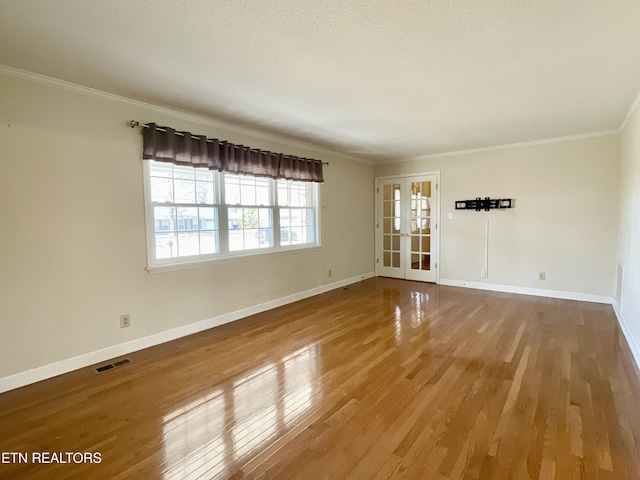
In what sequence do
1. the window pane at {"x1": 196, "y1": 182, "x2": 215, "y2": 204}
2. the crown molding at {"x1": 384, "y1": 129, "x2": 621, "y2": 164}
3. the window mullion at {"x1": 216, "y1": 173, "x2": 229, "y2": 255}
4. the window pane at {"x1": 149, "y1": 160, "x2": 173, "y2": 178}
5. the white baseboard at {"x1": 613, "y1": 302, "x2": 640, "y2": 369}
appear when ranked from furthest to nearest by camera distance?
the crown molding at {"x1": 384, "y1": 129, "x2": 621, "y2": 164}, the window mullion at {"x1": 216, "y1": 173, "x2": 229, "y2": 255}, the window pane at {"x1": 196, "y1": 182, "x2": 215, "y2": 204}, the window pane at {"x1": 149, "y1": 160, "x2": 173, "y2": 178}, the white baseboard at {"x1": 613, "y1": 302, "x2": 640, "y2": 369}

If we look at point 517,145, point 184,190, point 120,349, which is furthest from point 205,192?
point 517,145

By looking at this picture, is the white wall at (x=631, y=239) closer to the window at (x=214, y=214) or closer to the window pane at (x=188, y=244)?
the window at (x=214, y=214)

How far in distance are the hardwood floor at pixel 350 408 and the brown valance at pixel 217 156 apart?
1.92 metres

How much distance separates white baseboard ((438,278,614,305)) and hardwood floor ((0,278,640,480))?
3.98 ft

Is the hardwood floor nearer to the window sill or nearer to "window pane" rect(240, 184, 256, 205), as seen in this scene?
the window sill

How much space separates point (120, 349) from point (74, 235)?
114 centimetres

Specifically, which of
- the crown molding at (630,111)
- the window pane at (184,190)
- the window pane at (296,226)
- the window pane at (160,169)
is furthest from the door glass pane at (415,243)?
the window pane at (160,169)

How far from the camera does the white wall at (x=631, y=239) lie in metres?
2.96

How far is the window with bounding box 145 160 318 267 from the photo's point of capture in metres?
3.40

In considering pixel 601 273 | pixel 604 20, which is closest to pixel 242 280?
pixel 604 20

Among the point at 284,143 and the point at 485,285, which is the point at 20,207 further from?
the point at 485,285

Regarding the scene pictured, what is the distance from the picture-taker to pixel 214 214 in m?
3.88

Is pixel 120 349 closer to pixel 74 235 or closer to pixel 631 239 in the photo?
pixel 74 235

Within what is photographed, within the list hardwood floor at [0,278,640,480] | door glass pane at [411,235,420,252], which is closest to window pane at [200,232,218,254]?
hardwood floor at [0,278,640,480]
